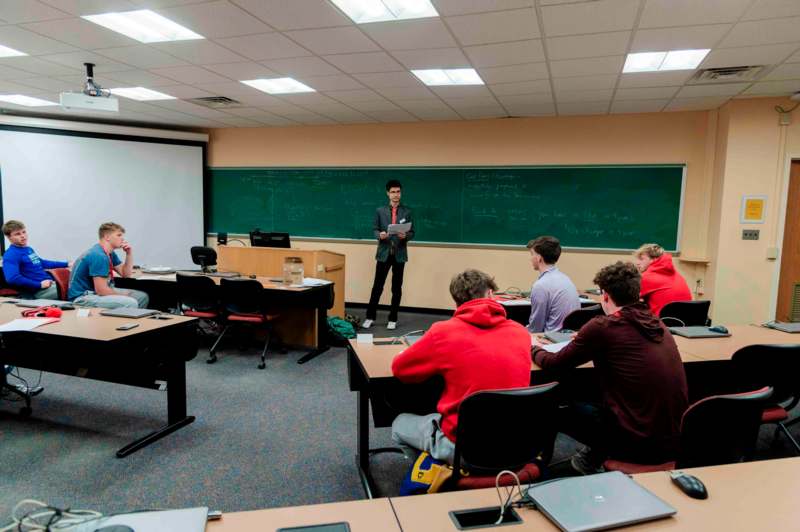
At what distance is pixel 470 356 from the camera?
1771mm

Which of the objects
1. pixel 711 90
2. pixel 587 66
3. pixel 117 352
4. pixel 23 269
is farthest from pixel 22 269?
pixel 711 90

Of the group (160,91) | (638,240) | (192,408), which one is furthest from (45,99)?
(638,240)

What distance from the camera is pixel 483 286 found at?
203 cm

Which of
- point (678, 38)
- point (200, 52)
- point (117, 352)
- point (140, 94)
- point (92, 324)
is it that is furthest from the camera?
point (140, 94)

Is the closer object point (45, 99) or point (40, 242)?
point (45, 99)

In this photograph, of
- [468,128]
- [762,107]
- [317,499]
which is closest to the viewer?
[317,499]

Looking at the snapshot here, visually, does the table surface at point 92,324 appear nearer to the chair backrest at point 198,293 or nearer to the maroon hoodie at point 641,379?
the chair backrest at point 198,293

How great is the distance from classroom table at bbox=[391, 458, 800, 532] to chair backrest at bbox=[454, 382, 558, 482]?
36 centimetres

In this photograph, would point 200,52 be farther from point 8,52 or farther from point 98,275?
point 98,275

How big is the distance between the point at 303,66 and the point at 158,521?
399 centimetres

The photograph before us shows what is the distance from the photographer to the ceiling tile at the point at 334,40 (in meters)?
3.45

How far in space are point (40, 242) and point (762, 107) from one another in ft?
30.1

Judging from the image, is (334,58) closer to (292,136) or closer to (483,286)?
(483,286)

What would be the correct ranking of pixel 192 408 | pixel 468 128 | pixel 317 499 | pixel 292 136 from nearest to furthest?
1. pixel 317 499
2. pixel 192 408
3. pixel 468 128
4. pixel 292 136
